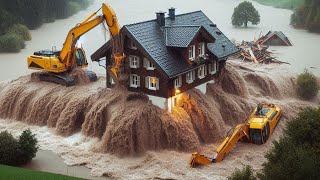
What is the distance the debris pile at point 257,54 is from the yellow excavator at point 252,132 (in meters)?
17.1

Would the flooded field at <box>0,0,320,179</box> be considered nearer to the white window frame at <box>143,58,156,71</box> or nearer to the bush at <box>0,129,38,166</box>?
the bush at <box>0,129,38,166</box>

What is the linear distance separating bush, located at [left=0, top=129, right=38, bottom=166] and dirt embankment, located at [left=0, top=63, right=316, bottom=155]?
4122 mm

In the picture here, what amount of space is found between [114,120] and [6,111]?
11254 mm

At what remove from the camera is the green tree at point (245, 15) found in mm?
72688

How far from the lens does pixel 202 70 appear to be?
36.4 meters

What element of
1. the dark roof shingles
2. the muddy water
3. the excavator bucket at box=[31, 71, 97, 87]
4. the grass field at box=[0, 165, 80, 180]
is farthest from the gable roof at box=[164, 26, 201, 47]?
the grass field at box=[0, 165, 80, 180]

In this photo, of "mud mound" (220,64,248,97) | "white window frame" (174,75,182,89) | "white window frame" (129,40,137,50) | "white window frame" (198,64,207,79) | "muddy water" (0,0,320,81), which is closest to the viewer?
"white window frame" (174,75,182,89)

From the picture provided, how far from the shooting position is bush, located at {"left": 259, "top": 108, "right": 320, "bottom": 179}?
22.7m

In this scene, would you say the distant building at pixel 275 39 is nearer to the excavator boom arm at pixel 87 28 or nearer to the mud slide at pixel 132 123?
the mud slide at pixel 132 123

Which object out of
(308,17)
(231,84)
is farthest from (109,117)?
(308,17)

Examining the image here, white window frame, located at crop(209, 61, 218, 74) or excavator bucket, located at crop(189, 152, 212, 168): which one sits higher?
white window frame, located at crop(209, 61, 218, 74)

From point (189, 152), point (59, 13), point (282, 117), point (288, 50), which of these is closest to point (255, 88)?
point (282, 117)

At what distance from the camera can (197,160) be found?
2947 centimetres

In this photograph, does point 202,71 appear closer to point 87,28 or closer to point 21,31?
point 87,28
